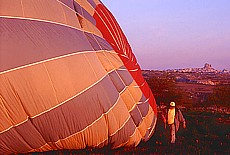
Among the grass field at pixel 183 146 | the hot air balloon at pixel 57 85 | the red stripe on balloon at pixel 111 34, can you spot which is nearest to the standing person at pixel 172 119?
the grass field at pixel 183 146

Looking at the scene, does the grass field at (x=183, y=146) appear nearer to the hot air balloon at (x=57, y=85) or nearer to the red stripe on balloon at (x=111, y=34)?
the hot air balloon at (x=57, y=85)

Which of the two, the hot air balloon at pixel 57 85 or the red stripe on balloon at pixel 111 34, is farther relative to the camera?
the red stripe on balloon at pixel 111 34

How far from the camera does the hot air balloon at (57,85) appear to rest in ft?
15.6

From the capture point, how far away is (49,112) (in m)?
4.95

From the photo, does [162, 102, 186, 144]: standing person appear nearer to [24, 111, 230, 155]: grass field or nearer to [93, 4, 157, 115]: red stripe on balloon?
[24, 111, 230, 155]: grass field

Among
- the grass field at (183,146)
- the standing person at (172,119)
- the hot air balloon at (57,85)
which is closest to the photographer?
the hot air balloon at (57,85)

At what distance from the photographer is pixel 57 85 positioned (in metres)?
5.00

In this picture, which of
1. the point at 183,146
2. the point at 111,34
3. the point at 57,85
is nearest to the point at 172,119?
the point at 183,146

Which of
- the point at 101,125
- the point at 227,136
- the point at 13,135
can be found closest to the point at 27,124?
the point at 13,135

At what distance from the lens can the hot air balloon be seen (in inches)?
187

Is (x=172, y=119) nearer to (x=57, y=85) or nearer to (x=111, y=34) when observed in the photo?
(x=111, y=34)

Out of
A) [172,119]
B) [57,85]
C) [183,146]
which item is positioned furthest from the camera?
[172,119]

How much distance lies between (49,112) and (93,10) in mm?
3104

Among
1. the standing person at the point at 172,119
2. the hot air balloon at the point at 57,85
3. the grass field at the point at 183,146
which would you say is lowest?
the grass field at the point at 183,146
